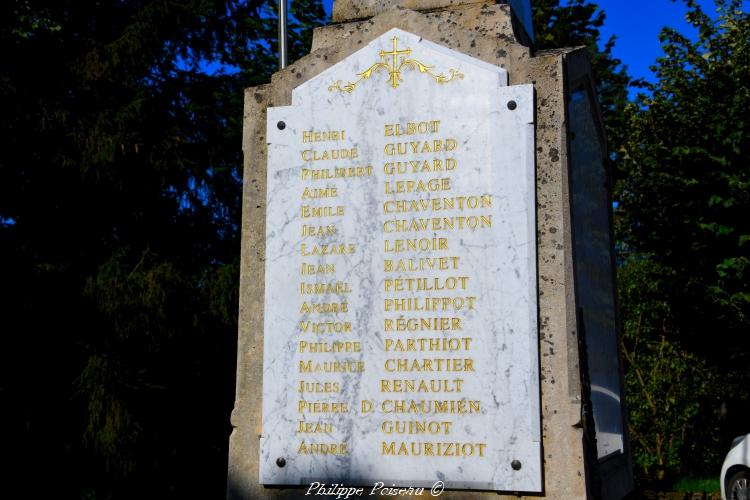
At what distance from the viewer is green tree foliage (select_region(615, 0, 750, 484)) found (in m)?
11.4

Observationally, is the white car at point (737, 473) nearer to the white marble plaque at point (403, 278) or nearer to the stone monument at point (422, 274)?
the stone monument at point (422, 274)

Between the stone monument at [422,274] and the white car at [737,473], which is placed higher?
the stone monument at [422,274]

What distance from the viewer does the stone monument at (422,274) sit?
360cm

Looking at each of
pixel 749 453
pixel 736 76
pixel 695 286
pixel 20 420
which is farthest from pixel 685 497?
pixel 20 420

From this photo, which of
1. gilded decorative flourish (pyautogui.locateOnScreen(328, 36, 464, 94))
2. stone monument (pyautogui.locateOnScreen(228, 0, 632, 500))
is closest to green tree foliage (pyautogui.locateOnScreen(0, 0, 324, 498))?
stone monument (pyautogui.locateOnScreen(228, 0, 632, 500))

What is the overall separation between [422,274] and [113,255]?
763cm

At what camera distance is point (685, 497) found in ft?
32.4

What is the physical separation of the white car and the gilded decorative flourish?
658cm

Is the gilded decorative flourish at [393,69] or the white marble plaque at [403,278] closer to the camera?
the white marble plaque at [403,278]

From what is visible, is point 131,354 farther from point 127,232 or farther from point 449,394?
point 449,394

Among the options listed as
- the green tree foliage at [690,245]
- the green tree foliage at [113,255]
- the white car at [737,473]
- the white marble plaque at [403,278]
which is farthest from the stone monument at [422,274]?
the green tree foliage at [690,245]

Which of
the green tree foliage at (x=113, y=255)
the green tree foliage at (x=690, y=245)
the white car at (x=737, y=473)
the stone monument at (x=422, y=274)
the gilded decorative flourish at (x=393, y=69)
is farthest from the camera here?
the green tree foliage at (x=690, y=245)

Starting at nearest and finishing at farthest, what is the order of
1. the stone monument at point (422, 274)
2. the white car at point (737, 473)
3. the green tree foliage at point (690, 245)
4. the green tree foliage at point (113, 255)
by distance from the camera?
the stone monument at point (422, 274) → the white car at point (737, 473) → the green tree foliage at point (113, 255) → the green tree foliage at point (690, 245)

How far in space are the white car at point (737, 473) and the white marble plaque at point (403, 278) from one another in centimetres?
632
